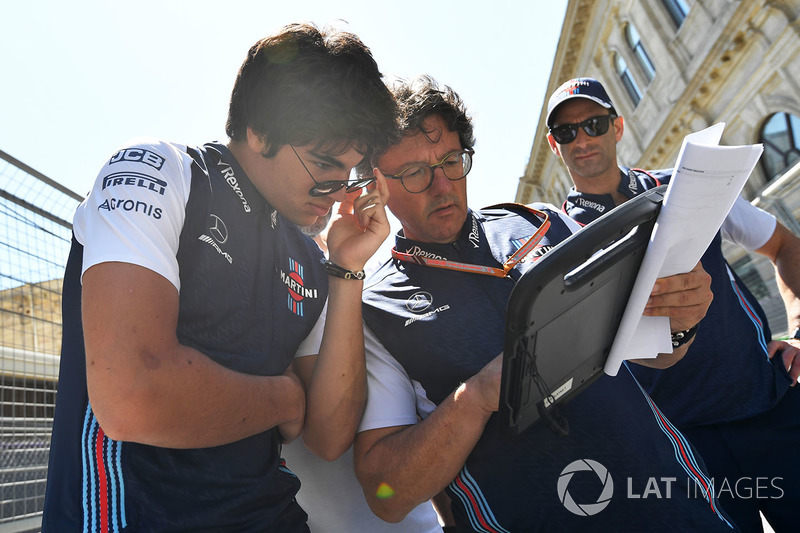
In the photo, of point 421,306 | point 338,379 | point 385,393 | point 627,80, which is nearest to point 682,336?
point 421,306

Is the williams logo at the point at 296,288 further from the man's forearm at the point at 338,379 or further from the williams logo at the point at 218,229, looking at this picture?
the williams logo at the point at 218,229

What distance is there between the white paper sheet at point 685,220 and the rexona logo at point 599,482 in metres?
0.47

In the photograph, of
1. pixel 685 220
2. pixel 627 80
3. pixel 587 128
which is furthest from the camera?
pixel 627 80

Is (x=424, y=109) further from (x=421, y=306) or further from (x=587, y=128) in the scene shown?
(x=587, y=128)

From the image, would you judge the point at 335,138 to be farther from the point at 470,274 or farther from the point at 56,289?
the point at 56,289

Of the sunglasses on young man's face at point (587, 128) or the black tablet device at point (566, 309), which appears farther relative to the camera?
the sunglasses on young man's face at point (587, 128)

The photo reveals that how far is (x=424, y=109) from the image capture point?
8.22ft

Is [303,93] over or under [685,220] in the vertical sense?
over

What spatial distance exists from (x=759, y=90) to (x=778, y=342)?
13216mm

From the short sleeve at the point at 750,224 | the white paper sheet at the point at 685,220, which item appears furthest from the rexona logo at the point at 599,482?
the short sleeve at the point at 750,224

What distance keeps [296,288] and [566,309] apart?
3.67ft

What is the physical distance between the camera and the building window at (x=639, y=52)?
1764cm

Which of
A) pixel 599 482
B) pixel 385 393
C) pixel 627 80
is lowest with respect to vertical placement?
pixel 599 482

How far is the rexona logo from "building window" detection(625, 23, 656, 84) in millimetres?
18863
